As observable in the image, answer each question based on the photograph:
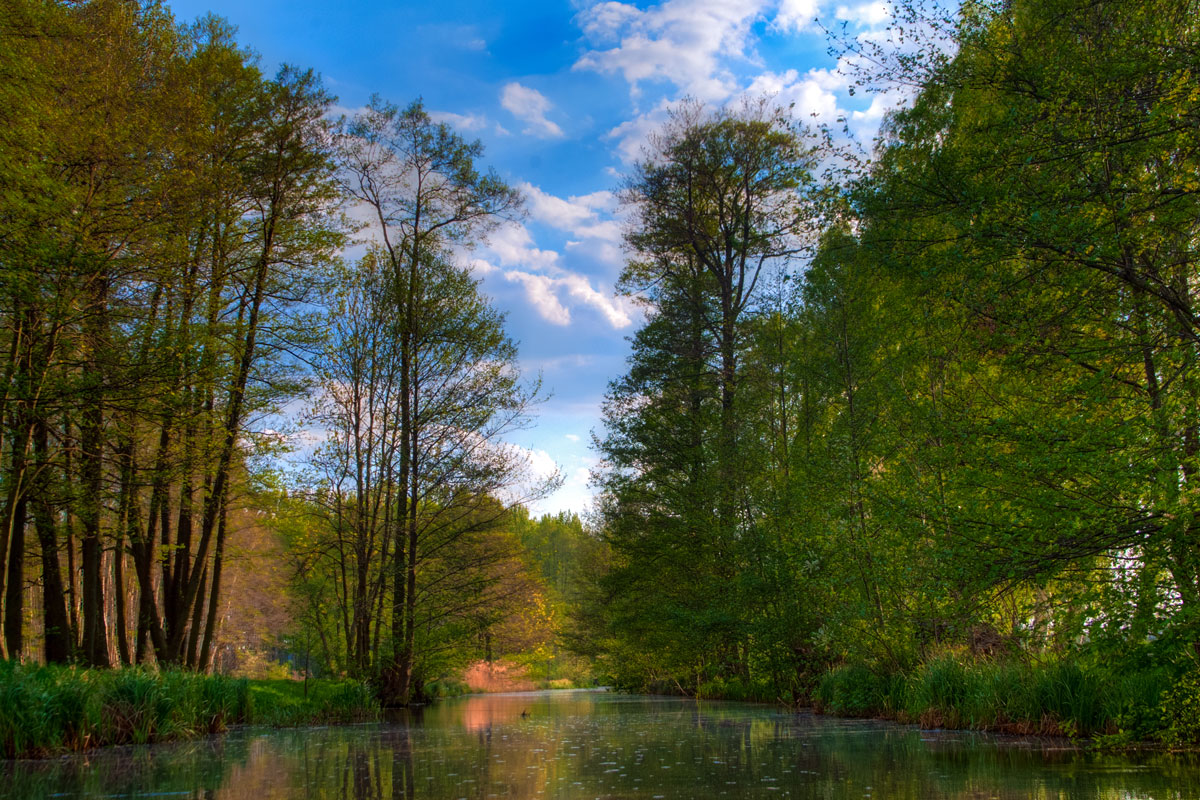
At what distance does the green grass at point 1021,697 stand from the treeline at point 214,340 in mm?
10327

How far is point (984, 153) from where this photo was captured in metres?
7.95

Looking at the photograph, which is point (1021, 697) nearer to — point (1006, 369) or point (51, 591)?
point (1006, 369)

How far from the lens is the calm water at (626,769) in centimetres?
584

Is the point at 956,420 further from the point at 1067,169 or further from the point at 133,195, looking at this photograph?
A: the point at 133,195

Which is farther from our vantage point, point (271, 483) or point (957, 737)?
point (271, 483)

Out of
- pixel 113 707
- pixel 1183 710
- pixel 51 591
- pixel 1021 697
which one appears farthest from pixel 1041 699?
pixel 51 591

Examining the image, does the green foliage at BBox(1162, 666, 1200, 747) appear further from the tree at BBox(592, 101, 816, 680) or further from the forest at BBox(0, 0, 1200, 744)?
the tree at BBox(592, 101, 816, 680)

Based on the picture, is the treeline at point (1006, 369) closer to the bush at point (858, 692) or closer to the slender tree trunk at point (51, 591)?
the bush at point (858, 692)

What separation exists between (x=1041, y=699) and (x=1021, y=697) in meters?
0.36

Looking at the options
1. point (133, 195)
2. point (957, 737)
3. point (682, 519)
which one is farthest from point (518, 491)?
point (957, 737)

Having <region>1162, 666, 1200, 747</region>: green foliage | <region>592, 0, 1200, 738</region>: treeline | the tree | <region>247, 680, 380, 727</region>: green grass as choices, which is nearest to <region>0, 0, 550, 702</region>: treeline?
<region>247, 680, 380, 727</region>: green grass

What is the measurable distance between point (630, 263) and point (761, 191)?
4.95 metres

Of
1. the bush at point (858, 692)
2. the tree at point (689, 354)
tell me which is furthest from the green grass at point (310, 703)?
the bush at point (858, 692)

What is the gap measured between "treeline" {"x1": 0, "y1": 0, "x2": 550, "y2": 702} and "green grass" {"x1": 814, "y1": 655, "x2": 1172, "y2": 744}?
1033cm
